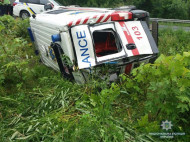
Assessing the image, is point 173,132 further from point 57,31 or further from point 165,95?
point 57,31

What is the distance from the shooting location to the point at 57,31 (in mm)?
3412

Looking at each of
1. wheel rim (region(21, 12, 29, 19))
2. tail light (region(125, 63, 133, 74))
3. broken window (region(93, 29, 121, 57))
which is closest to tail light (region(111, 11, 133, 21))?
tail light (region(125, 63, 133, 74))

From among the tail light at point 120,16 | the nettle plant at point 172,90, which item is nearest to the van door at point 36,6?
the tail light at point 120,16

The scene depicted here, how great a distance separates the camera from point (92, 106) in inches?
111

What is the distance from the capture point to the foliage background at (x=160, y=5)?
73.6ft

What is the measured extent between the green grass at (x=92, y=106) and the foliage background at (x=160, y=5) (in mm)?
19873

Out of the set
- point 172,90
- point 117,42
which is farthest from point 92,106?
point 117,42

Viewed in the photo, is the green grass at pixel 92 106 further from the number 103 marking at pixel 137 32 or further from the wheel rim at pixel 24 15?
the wheel rim at pixel 24 15

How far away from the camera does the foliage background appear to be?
22.4 metres

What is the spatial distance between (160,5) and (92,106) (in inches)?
954

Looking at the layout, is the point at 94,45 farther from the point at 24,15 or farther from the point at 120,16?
the point at 24,15

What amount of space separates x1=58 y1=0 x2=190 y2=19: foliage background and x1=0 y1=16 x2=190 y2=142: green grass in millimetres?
19873

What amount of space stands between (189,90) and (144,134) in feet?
2.43

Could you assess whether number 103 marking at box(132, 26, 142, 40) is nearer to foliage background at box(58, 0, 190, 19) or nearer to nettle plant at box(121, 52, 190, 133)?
nettle plant at box(121, 52, 190, 133)
